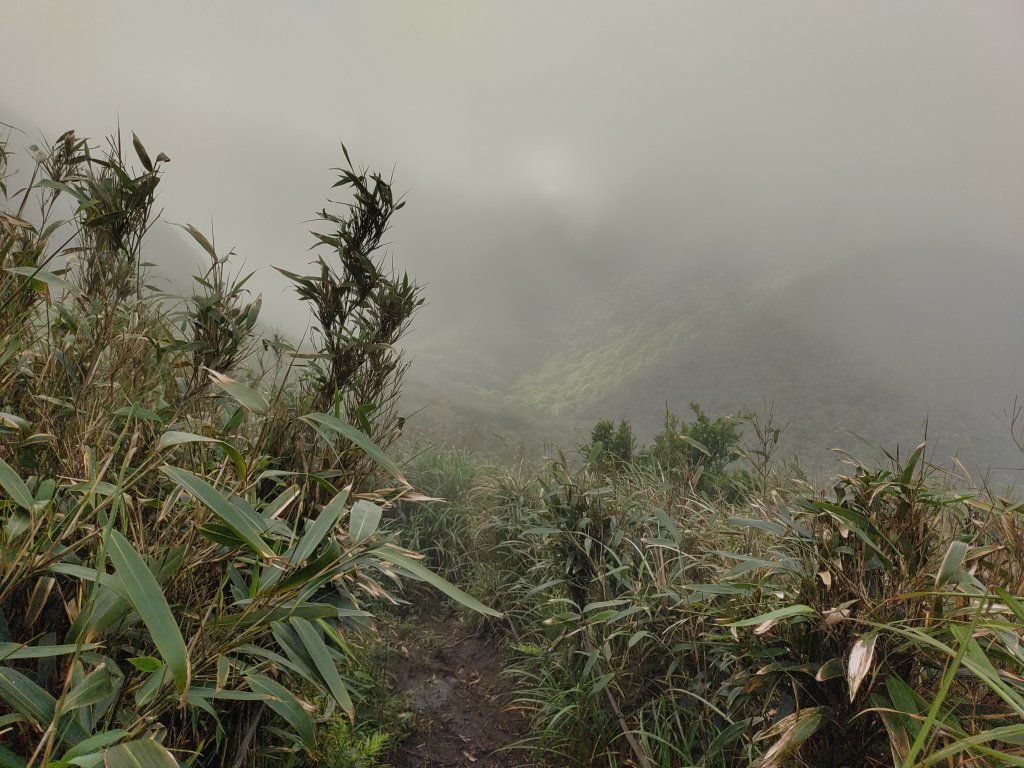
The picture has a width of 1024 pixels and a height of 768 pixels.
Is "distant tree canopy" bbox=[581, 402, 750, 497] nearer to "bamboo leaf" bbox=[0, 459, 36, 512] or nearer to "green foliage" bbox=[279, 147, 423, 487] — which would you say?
"green foliage" bbox=[279, 147, 423, 487]

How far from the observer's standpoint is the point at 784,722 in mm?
994

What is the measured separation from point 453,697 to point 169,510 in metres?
2.22

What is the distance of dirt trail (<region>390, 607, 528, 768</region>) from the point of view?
2217mm

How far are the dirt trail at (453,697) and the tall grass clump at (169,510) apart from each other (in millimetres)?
470

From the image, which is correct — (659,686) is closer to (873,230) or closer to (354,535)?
(354,535)

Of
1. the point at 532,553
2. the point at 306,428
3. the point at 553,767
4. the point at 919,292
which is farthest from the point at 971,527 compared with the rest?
the point at 919,292

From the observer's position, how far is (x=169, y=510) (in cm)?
101

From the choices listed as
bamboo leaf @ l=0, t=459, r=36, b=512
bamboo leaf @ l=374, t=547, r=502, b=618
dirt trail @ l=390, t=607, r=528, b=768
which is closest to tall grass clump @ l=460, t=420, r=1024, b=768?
dirt trail @ l=390, t=607, r=528, b=768

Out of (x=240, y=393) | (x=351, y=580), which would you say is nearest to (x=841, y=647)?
(x=351, y=580)

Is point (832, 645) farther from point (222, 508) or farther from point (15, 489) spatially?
point (15, 489)

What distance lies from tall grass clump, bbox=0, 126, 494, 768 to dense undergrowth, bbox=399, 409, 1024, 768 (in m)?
0.80

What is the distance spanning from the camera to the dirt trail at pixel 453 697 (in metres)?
2.22

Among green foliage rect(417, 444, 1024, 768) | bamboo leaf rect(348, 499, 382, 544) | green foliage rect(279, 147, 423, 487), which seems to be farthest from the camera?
green foliage rect(279, 147, 423, 487)

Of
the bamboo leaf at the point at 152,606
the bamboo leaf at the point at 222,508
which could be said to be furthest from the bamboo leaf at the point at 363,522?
the bamboo leaf at the point at 152,606
